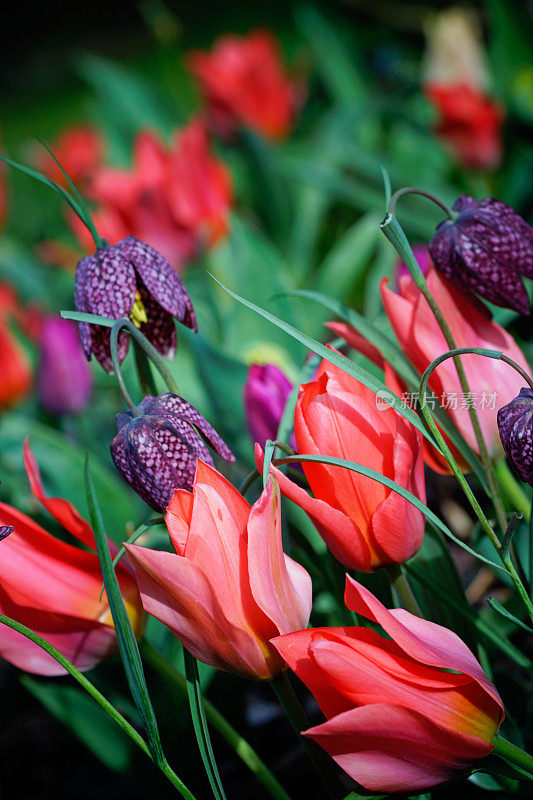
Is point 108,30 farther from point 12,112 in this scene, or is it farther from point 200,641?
point 200,641

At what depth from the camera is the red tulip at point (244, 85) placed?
1367mm

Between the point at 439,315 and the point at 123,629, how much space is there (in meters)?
0.19

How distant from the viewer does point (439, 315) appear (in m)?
0.35

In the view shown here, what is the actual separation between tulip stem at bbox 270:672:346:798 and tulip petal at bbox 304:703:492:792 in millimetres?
39

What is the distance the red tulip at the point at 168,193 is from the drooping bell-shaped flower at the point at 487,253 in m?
0.65

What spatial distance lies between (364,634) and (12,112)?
14.7 ft

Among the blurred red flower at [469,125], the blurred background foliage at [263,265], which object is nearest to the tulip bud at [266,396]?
the blurred background foliage at [263,265]

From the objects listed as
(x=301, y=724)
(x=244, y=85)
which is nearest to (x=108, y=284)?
(x=301, y=724)

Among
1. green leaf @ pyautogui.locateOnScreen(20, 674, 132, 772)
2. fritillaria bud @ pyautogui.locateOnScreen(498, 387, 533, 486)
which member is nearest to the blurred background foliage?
green leaf @ pyautogui.locateOnScreen(20, 674, 132, 772)

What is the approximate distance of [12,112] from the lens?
13.8ft

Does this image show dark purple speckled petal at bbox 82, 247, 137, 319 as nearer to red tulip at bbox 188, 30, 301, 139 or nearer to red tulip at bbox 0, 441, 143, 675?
red tulip at bbox 0, 441, 143, 675

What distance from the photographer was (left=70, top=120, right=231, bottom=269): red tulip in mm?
1006

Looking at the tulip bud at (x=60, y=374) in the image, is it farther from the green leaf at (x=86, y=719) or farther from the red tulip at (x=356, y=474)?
the red tulip at (x=356, y=474)

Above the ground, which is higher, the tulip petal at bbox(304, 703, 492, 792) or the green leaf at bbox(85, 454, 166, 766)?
the green leaf at bbox(85, 454, 166, 766)
